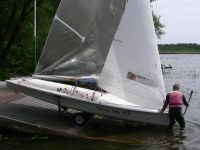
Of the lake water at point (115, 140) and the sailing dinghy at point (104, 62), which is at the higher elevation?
the sailing dinghy at point (104, 62)

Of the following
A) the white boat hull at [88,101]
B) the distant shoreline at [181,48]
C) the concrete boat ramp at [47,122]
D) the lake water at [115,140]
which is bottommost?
the lake water at [115,140]

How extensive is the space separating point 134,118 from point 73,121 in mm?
1831

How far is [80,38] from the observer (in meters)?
13.6

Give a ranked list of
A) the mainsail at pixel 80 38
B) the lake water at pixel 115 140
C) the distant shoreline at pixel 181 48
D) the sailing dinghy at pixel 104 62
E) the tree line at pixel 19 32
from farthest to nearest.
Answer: the distant shoreline at pixel 181 48, the tree line at pixel 19 32, the mainsail at pixel 80 38, the sailing dinghy at pixel 104 62, the lake water at pixel 115 140

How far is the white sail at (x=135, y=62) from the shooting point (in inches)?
516

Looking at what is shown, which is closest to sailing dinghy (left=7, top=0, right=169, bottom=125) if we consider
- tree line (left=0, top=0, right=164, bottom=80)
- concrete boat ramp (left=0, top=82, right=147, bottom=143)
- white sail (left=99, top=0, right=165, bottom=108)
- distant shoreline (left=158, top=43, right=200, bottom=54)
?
white sail (left=99, top=0, right=165, bottom=108)

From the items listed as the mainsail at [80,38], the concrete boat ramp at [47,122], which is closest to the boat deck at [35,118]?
the concrete boat ramp at [47,122]

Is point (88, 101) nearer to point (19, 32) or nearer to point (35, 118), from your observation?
point (35, 118)

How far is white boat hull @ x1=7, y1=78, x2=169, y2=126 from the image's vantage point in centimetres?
1263

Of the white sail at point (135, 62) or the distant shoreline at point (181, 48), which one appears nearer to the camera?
the white sail at point (135, 62)

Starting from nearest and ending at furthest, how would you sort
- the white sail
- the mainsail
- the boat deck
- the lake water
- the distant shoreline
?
the lake water, the boat deck, the white sail, the mainsail, the distant shoreline

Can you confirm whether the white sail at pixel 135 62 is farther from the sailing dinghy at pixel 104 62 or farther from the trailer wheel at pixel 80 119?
the trailer wheel at pixel 80 119

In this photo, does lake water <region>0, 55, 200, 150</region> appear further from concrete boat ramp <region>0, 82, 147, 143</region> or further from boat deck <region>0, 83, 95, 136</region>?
boat deck <region>0, 83, 95, 136</region>

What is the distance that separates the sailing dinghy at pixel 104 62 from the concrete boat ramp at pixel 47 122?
0.57 meters
